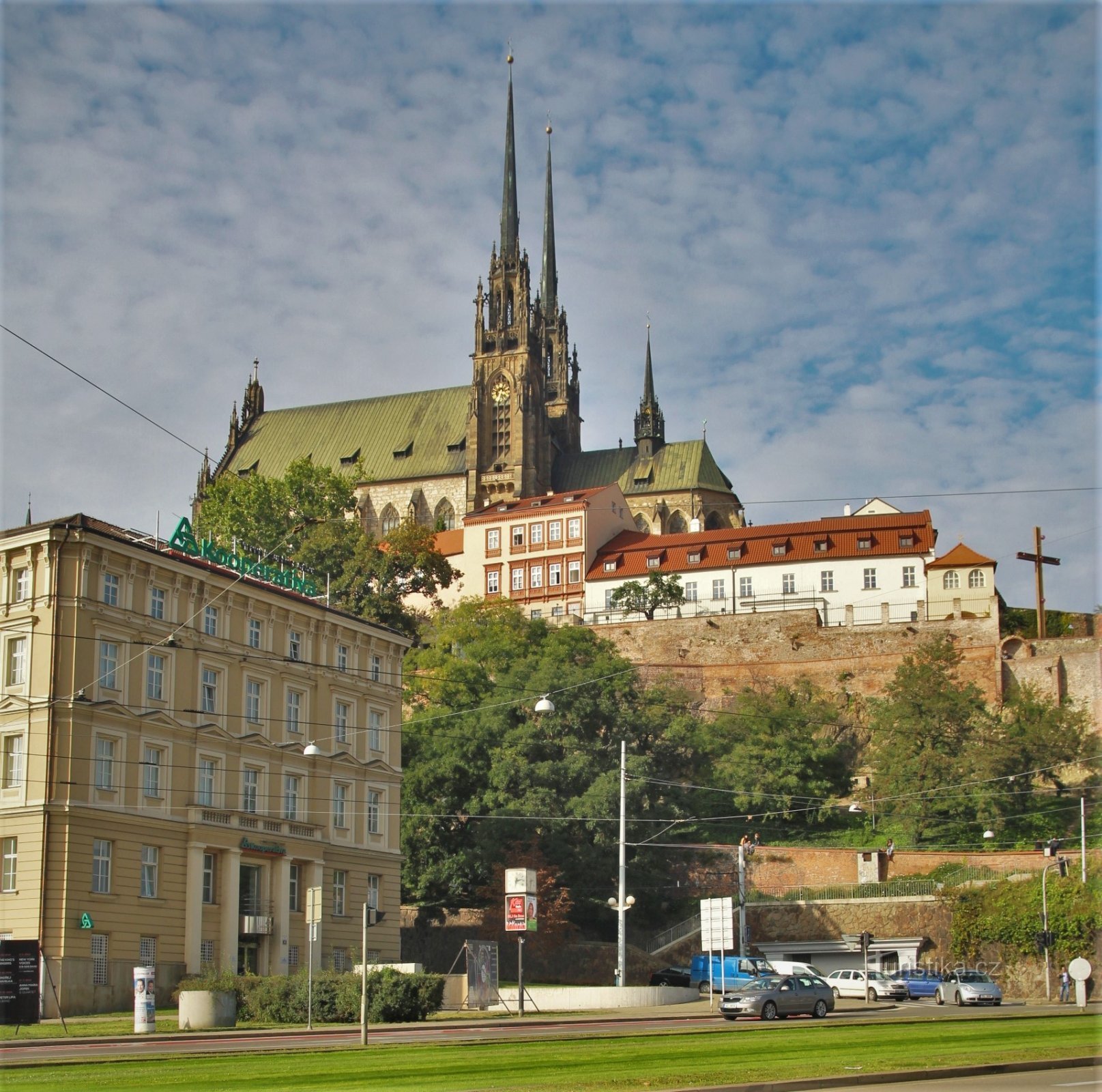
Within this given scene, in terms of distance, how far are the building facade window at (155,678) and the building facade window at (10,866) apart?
→ 5.90 m

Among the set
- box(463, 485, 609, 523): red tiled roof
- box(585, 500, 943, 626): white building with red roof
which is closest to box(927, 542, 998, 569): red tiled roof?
box(585, 500, 943, 626): white building with red roof

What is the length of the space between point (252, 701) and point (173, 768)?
4789 mm

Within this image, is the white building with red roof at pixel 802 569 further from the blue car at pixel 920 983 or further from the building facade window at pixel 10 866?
the building facade window at pixel 10 866

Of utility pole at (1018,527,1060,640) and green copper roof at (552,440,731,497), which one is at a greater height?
green copper roof at (552,440,731,497)

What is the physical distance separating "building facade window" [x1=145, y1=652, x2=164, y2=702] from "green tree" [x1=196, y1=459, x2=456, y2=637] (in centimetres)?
4535

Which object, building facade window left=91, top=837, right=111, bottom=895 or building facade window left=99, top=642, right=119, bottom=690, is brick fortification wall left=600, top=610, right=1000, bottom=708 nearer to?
building facade window left=99, top=642, right=119, bottom=690

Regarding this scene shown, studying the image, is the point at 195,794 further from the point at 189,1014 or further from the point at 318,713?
the point at 189,1014

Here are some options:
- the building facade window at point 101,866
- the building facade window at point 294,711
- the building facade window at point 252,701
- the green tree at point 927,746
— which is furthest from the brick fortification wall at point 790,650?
the building facade window at point 101,866

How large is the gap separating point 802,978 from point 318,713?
22758 mm

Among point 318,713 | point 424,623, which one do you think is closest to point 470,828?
point 318,713

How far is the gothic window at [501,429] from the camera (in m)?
138

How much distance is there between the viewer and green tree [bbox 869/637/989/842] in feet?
239

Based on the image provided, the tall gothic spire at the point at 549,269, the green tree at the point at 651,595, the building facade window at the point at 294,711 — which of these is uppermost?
the tall gothic spire at the point at 549,269

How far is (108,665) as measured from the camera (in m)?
46.4
